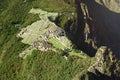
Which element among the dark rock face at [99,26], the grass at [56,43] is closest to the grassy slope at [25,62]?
the grass at [56,43]

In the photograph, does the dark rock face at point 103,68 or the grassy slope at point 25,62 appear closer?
the dark rock face at point 103,68

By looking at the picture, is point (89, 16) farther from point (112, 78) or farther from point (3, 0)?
point (112, 78)

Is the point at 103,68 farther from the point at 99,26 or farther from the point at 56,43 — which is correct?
the point at 99,26

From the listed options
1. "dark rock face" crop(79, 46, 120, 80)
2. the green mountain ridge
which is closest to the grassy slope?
the green mountain ridge

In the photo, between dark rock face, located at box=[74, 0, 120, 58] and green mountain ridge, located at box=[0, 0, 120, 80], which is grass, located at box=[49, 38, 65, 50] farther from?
dark rock face, located at box=[74, 0, 120, 58]

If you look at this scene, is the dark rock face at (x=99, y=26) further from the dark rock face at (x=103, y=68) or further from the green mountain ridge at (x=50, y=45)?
the dark rock face at (x=103, y=68)

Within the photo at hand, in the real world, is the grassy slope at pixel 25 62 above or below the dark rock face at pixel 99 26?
above
